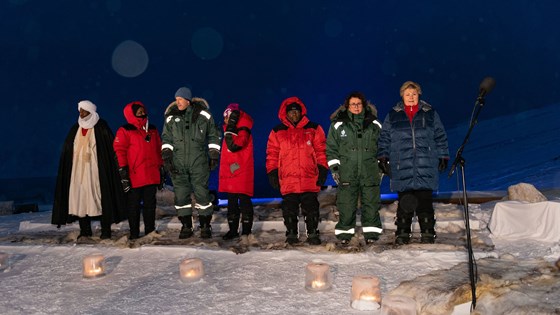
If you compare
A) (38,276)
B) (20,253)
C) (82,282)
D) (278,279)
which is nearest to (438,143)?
(278,279)

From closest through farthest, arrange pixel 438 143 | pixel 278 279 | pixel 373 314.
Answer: pixel 373 314, pixel 278 279, pixel 438 143

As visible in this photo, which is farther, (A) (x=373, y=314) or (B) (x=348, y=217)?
(B) (x=348, y=217)

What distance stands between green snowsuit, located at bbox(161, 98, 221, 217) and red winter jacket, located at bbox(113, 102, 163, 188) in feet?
0.97

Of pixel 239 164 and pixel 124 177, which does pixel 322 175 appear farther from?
pixel 124 177

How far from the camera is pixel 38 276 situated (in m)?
4.48

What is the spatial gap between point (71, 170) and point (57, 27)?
148m

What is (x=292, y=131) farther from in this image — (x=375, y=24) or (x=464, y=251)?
(x=375, y=24)

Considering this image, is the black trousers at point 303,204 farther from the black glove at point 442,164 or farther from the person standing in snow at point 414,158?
the black glove at point 442,164

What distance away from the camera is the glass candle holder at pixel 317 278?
11.9 feet

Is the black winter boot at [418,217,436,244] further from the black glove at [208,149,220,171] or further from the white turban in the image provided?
the white turban

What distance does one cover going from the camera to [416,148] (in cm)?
510

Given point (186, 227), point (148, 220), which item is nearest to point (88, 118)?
point (148, 220)

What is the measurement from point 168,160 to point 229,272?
2080mm

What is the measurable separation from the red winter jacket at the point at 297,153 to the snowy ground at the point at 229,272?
708 millimetres
